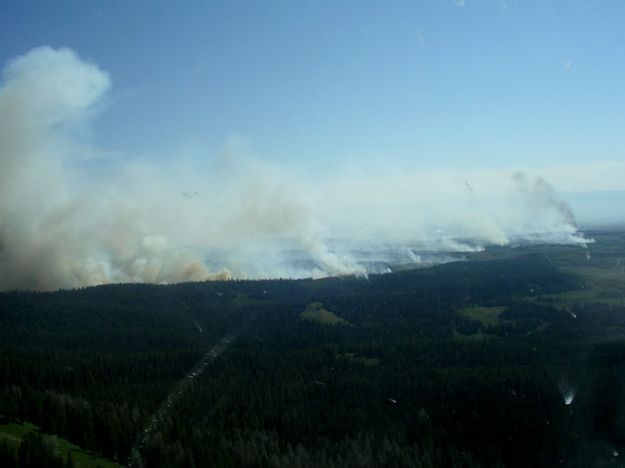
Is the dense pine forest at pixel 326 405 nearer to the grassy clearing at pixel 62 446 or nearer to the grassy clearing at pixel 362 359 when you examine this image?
the grassy clearing at pixel 62 446

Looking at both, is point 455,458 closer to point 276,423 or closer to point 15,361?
point 276,423

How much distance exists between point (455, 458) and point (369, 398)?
111ft

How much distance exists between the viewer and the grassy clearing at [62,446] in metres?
95.6

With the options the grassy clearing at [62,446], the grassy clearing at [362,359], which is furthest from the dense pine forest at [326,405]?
the grassy clearing at [362,359]

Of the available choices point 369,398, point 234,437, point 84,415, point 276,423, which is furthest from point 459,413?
point 84,415

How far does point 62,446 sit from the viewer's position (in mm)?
103500

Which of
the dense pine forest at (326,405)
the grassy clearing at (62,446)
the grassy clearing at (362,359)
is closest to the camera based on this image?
the grassy clearing at (62,446)

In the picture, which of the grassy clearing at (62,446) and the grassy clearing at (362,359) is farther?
the grassy clearing at (362,359)

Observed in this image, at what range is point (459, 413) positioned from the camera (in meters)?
129

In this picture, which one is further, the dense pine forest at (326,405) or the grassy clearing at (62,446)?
the dense pine forest at (326,405)

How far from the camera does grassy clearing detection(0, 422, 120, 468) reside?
95.6 metres

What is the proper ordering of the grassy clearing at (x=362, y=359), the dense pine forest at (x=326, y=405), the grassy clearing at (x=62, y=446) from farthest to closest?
the grassy clearing at (x=362, y=359) < the dense pine forest at (x=326, y=405) < the grassy clearing at (x=62, y=446)

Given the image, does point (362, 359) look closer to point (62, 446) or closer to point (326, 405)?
point (326, 405)

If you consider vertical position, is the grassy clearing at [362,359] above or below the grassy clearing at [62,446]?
below
